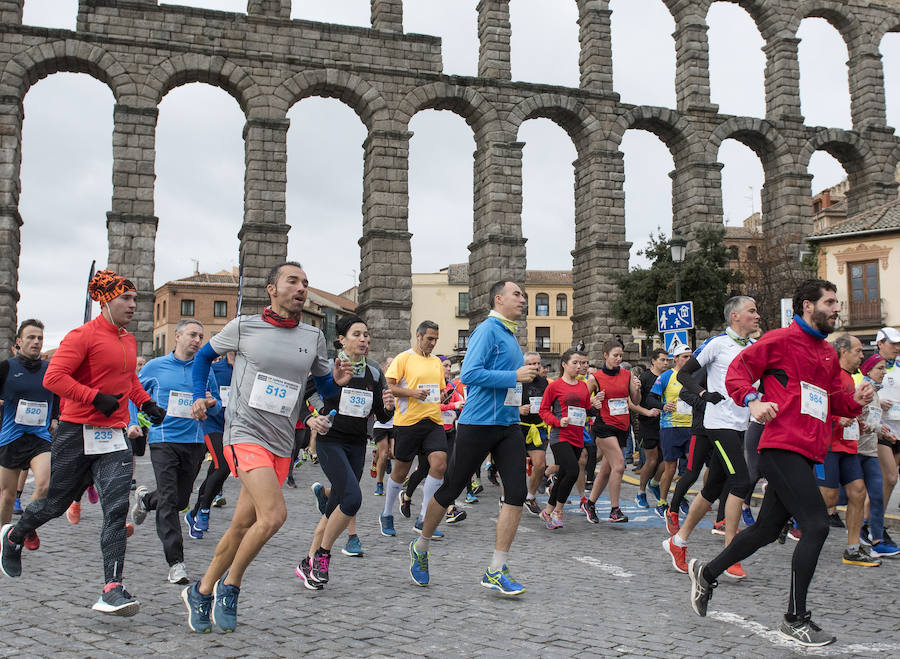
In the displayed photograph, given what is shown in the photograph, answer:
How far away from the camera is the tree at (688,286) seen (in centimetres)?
2717

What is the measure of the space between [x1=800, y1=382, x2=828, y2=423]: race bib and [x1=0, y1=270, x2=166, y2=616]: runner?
4.00 meters

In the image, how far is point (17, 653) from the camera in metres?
4.10

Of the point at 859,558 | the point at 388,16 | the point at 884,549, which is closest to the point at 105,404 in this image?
the point at 859,558

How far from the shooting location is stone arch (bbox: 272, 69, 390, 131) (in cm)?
2675

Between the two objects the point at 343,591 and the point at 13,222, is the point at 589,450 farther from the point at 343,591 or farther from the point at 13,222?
the point at 13,222

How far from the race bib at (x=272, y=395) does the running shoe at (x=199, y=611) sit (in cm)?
108

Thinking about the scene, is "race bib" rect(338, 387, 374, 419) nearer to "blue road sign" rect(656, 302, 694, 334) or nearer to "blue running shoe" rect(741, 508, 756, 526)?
"blue running shoe" rect(741, 508, 756, 526)

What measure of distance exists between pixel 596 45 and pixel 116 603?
28441 mm

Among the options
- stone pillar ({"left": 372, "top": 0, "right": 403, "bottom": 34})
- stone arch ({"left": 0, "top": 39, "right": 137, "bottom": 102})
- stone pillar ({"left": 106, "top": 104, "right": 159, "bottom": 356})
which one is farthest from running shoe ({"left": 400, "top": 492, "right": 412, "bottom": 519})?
stone pillar ({"left": 372, "top": 0, "right": 403, "bottom": 34})

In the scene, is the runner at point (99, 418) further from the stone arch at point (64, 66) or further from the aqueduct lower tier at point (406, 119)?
the stone arch at point (64, 66)

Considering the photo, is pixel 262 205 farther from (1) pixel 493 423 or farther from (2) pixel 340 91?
(1) pixel 493 423

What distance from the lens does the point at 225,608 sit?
454 centimetres

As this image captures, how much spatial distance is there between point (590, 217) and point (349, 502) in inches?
965

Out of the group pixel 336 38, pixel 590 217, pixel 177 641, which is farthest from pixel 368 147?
pixel 177 641
